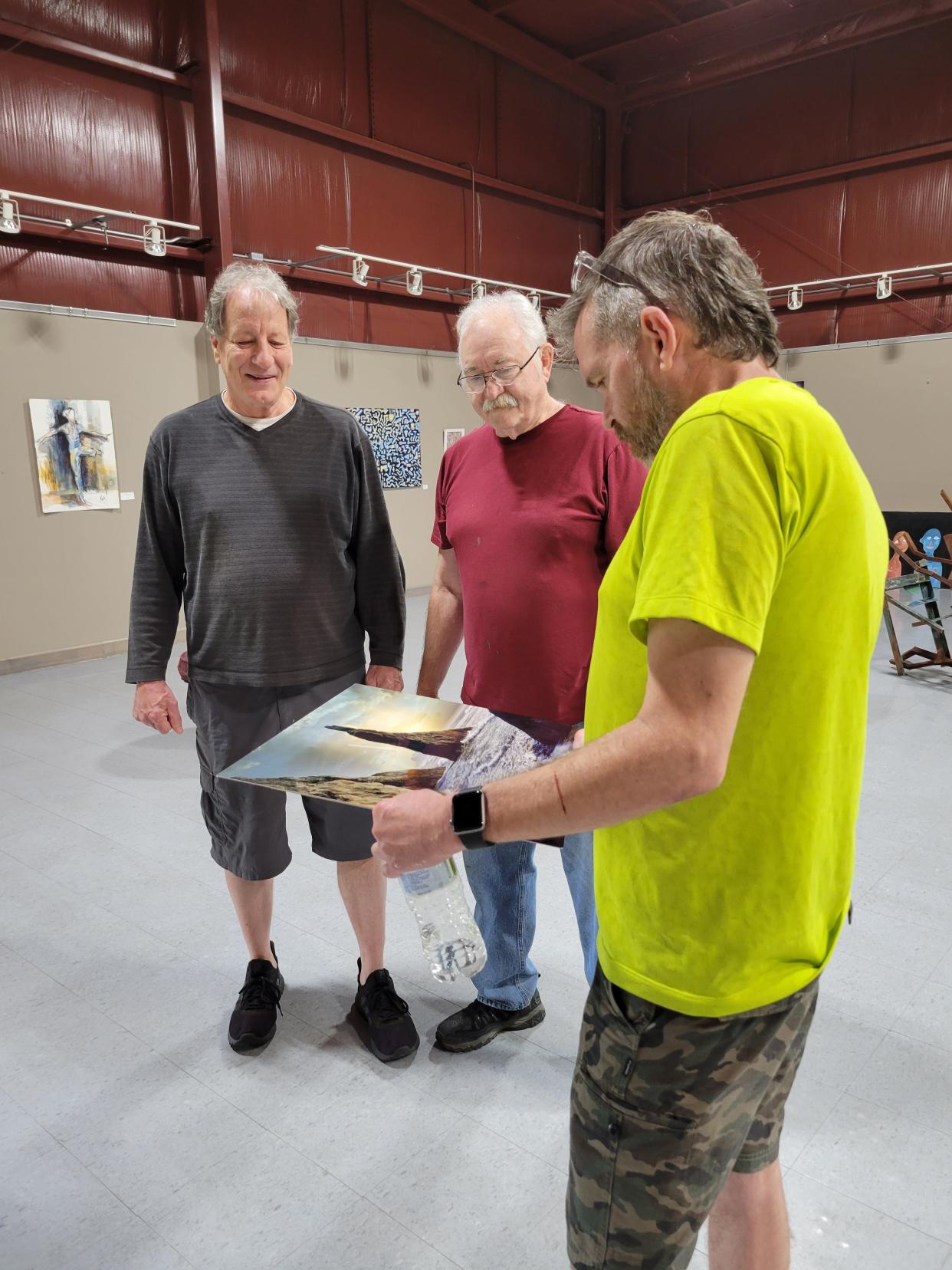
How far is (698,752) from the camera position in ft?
2.58

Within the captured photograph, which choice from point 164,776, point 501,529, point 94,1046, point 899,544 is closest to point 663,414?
point 501,529

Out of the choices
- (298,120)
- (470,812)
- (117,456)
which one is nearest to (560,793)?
(470,812)

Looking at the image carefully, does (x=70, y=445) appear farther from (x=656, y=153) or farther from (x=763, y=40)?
(x=763, y=40)

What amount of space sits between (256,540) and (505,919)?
109 centimetres

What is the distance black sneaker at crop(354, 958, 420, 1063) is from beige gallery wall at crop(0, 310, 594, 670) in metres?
5.26

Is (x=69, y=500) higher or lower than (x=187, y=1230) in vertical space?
higher

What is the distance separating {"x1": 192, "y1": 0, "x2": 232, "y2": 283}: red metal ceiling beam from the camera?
705cm

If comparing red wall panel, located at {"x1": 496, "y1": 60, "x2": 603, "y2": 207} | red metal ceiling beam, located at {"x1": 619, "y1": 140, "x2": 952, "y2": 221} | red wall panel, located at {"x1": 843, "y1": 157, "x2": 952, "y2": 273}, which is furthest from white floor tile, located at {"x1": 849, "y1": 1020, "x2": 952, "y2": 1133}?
red metal ceiling beam, located at {"x1": 619, "y1": 140, "x2": 952, "y2": 221}

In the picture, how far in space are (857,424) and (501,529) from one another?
32.5 feet

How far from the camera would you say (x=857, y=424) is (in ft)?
34.2

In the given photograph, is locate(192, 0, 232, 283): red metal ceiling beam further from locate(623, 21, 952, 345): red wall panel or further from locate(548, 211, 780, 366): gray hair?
locate(548, 211, 780, 366): gray hair

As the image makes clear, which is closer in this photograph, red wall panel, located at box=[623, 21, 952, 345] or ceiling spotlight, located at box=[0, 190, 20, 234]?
ceiling spotlight, located at box=[0, 190, 20, 234]

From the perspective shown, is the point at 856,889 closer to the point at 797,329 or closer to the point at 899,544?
the point at 899,544

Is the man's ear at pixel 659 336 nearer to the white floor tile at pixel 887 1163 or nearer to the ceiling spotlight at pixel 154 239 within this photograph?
the white floor tile at pixel 887 1163
